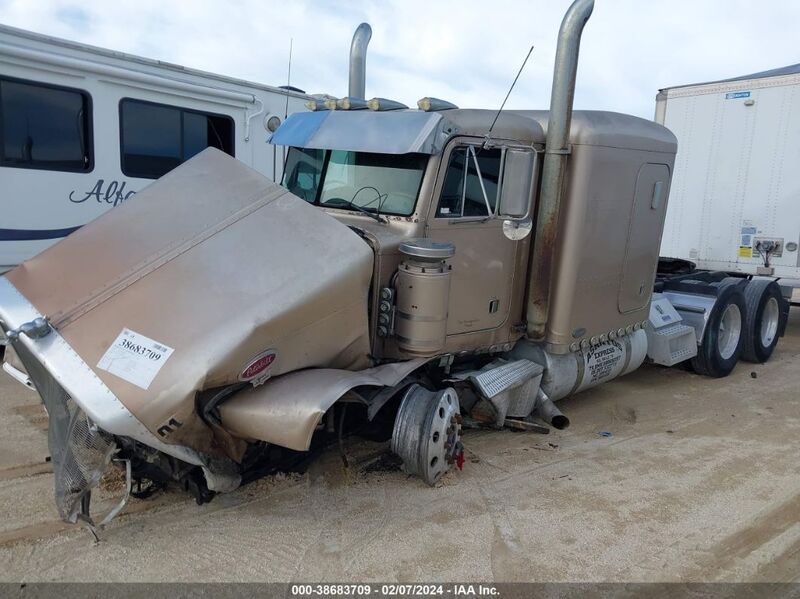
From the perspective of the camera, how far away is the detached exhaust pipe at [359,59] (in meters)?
6.27

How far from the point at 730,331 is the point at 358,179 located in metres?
5.35

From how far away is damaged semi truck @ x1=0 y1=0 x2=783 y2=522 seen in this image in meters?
3.22

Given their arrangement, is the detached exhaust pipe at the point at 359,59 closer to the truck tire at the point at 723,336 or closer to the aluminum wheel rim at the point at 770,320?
the truck tire at the point at 723,336

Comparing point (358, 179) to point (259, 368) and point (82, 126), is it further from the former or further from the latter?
point (82, 126)

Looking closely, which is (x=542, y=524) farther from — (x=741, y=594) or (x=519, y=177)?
(x=519, y=177)

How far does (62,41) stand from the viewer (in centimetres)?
645

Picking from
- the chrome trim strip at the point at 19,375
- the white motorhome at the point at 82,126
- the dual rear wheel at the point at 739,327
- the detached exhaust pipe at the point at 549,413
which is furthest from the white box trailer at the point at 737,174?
the chrome trim strip at the point at 19,375

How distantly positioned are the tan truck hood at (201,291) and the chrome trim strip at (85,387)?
37mm

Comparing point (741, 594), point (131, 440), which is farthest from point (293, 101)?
point (741, 594)

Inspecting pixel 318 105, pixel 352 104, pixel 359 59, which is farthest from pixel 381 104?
pixel 359 59

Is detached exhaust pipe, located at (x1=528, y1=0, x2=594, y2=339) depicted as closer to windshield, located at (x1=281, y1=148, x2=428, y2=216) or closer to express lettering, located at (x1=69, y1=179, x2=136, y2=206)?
windshield, located at (x1=281, y1=148, x2=428, y2=216)

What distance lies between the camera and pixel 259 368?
10.9ft

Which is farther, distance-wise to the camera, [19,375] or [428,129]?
[428,129]

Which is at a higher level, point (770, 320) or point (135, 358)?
point (135, 358)
